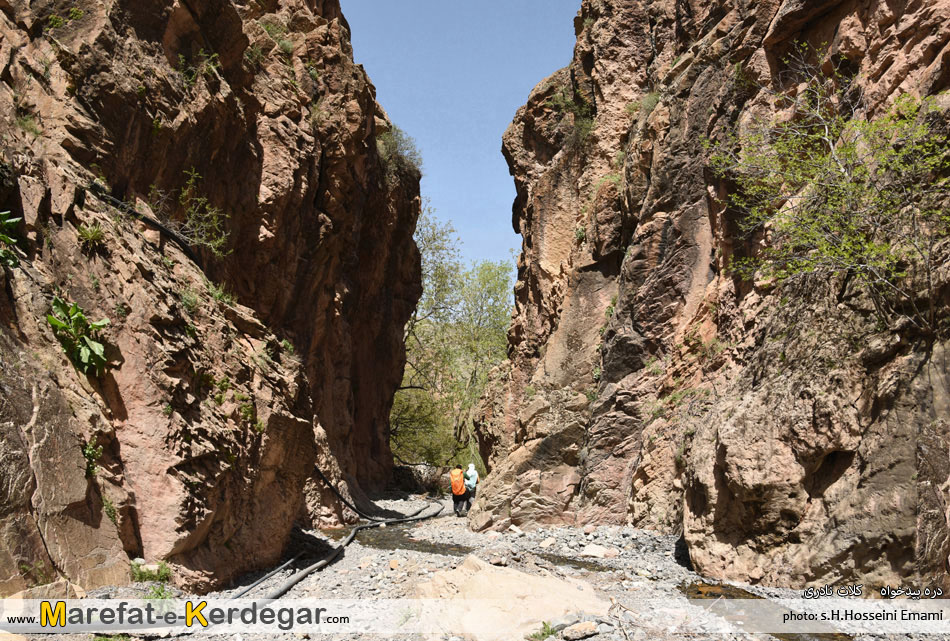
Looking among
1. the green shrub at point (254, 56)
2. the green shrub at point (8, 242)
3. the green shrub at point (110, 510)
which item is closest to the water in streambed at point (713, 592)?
the green shrub at point (110, 510)

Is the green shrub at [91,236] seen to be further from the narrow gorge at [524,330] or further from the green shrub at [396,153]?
the green shrub at [396,153]

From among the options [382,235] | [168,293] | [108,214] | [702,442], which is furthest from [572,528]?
[382,235]

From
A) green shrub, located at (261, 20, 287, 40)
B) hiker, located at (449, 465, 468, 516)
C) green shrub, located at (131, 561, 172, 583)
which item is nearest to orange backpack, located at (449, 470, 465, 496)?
hiker, located at (449, 465, 468, 516)

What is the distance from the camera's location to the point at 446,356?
33.6 metres

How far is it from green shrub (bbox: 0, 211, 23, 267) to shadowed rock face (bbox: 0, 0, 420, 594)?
137 millimetres

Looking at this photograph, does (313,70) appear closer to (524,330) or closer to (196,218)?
(196,218)

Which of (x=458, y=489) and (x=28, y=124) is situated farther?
(x=458, y=489)

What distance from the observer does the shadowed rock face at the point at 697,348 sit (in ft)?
24.4

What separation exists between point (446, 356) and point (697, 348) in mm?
21301

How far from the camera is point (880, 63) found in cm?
971

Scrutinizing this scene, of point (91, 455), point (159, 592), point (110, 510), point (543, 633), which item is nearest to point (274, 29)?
point (91, 455)

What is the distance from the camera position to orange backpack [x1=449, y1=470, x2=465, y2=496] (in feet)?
60.8

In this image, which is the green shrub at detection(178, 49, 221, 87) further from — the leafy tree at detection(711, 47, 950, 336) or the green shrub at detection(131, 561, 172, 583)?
the leafy tree at detection(711, 47, 950, 336)

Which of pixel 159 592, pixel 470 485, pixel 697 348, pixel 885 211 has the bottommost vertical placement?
pixel 159 592
